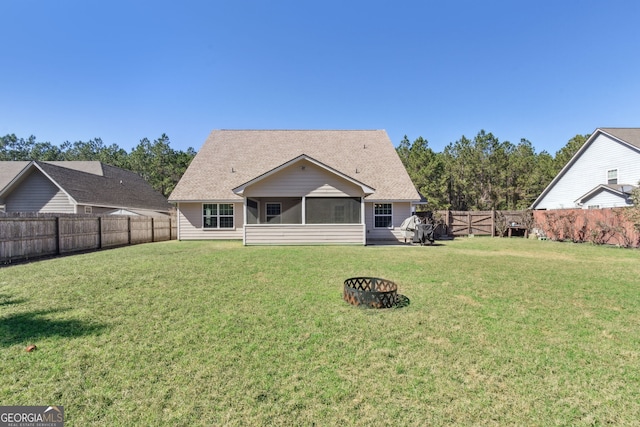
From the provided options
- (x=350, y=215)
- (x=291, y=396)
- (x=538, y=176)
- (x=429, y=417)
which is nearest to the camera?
(x=429, y=417)

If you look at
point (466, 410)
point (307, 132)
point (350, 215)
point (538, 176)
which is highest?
point (307, 132)

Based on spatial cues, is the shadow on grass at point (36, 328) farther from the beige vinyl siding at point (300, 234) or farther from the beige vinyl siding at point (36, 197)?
the beige vinyl siding at point (36, 197)

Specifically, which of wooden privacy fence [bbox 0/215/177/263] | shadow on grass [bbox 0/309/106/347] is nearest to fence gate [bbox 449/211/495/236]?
wooden privacy fence [bbox 0/215/177/263]

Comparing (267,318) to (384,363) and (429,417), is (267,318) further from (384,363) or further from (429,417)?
(429,417)

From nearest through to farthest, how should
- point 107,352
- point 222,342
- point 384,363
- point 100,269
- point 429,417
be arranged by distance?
point 429,417, point 384,363, point 107,352, point 222,342, point 100,269

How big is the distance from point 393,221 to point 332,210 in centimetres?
464

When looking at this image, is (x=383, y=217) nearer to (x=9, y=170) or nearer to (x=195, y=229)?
(x=195, y=229)

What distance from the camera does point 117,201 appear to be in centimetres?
2197

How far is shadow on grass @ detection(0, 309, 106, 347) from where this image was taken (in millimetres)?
3926

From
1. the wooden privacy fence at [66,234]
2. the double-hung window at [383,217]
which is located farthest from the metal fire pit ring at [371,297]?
the double-hung window at [383,217]

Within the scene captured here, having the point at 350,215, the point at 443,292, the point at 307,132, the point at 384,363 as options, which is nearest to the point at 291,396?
the point at 384,363

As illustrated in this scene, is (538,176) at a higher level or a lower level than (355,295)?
higher

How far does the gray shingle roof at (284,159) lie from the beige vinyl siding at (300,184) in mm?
1979

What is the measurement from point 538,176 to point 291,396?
123 feet
